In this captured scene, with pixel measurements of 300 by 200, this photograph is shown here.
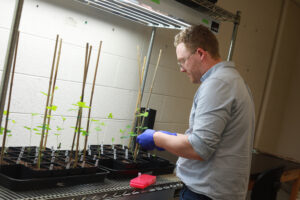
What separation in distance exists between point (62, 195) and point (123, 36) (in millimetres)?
1467

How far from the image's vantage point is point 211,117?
1.37 m

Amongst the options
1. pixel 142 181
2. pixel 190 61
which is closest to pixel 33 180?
pixel 142 181

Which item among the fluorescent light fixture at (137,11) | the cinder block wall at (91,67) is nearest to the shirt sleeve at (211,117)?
the fluorescent light fixture at (137,11)

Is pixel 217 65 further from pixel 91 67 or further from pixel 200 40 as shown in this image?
pixel 91 67

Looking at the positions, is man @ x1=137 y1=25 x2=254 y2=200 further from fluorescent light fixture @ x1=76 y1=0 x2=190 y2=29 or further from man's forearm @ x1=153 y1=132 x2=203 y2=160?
fluorescent light fixture @ x1=76 y1=0 x2=190 y2=29

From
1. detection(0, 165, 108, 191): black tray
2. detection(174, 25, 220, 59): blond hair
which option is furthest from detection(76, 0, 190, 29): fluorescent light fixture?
detection(0, 165, 108, 191): black tray

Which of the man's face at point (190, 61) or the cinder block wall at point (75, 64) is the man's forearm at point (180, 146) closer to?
the man's face at point (190, 61)

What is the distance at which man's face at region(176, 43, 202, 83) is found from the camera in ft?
5.30

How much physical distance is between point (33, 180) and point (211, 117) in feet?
2.53

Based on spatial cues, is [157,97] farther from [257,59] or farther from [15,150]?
[257,59]

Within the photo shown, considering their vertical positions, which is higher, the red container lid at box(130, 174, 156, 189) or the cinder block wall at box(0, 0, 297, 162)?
the cinder block wall at box(0, 0, 297, 162)

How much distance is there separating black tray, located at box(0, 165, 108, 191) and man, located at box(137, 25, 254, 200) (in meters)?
0.38

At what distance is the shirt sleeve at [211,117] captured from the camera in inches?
53.9

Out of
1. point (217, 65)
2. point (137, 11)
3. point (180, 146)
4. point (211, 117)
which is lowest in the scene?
point (180, 146)
